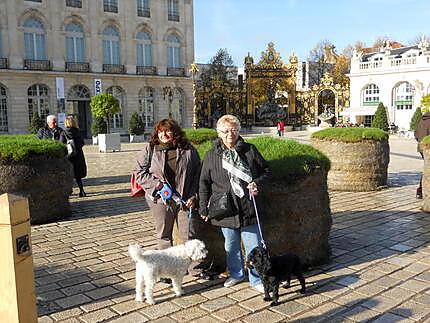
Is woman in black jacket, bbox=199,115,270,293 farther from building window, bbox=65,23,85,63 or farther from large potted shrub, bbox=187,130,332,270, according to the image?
building window, bbox=65,23,85,63

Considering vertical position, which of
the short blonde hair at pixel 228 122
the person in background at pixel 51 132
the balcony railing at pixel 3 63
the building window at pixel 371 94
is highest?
the balcony railing at pixel 3 63

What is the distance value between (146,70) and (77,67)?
5.93 m

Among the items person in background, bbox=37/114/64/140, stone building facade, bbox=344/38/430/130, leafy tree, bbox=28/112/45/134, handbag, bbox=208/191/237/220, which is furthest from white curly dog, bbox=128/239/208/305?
stone building facade, bbox=344/38/430/130

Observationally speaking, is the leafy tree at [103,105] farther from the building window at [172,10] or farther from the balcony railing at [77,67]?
the building window at [172,10]

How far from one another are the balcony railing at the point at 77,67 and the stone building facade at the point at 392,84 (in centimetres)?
2354

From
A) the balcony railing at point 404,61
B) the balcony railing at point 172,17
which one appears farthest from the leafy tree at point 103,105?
the balcony railing at point 404,61

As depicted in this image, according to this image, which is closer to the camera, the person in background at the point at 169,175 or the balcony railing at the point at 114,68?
the person in background at the point at 169,175

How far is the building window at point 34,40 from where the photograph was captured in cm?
3158

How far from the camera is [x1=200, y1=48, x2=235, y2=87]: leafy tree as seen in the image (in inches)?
1811

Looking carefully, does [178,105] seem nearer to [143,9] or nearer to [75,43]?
[143,9]

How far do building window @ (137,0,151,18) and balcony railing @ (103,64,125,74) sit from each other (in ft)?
16.1

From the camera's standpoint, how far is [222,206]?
4.23 m

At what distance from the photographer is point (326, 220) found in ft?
17.3

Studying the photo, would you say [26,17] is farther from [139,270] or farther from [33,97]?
[139,270]
